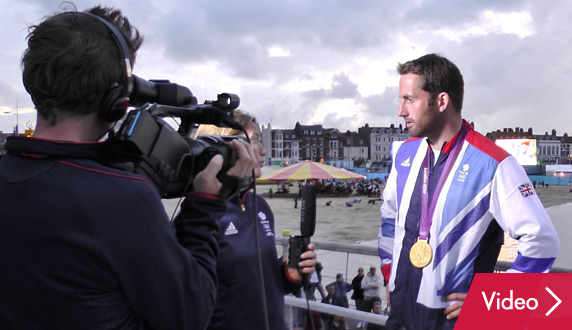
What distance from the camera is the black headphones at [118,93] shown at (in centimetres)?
119

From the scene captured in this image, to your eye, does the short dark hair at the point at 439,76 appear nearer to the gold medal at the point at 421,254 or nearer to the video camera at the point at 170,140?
the gold medal at the point at 421,254

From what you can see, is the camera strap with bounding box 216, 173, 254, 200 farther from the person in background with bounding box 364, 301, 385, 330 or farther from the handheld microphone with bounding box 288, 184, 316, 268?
the person in background with bounding box 364, 301, 385, 330

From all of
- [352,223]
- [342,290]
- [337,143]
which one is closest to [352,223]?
[352,223]

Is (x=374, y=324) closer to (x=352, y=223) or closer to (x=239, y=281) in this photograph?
(x=239, y=281)

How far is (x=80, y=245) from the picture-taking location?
1.08 m

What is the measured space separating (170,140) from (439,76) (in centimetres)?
187

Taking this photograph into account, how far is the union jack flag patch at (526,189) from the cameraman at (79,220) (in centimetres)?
177

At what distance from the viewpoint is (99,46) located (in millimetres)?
1179

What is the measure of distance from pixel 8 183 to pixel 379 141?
12385 centimetres

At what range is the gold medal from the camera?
8.23ft

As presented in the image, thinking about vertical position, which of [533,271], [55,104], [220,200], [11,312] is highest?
[55,104]

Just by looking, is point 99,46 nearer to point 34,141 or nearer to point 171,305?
point 34,141

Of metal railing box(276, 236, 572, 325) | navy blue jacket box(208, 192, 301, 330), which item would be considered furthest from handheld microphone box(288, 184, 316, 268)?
metal railing box(276, 236, 572, 325)

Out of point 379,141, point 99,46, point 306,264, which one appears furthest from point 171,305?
point 379,141
